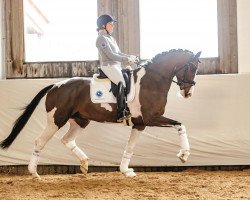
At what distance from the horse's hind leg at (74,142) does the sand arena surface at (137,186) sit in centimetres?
20

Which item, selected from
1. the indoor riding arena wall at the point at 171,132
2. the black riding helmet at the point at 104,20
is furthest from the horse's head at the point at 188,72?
the black riding helmet at the point at 104,20

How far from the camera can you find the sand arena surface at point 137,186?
4.52 m

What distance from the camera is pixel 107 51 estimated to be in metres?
5.64

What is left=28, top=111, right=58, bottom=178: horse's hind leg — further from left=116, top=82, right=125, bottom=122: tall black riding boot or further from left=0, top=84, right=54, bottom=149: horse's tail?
left=116, top=82, right=125, bottom=122: tall black riding boot

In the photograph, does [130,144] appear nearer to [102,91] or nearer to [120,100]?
[120,100]

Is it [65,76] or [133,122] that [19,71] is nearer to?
[65,76]

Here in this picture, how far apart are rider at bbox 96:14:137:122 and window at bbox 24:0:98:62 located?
1.52 m

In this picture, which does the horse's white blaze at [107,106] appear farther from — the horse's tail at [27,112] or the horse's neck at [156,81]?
the horse's tail at [27,112]

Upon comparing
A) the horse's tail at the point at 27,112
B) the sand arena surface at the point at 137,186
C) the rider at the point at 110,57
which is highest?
the rider at the point at 110,57

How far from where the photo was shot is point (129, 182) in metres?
5.40

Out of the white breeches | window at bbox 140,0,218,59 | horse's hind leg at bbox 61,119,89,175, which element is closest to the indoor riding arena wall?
horse's hind leg at bbox 61,119,89,175

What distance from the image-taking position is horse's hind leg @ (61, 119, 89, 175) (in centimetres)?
593

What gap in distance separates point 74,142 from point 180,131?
56.4 inches

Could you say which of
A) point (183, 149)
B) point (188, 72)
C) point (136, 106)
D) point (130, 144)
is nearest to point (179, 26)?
point (188, 72)
